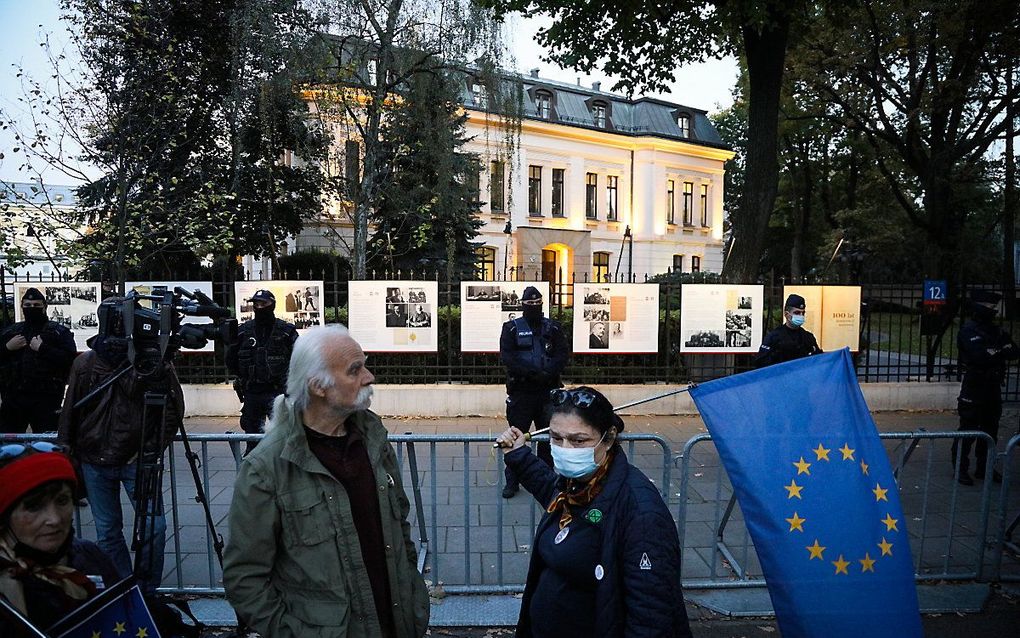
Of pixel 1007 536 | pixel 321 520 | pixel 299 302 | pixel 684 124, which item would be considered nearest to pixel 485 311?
pixel 299 302

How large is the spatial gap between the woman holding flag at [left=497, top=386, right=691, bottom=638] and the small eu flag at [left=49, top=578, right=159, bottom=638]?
4.55 ft

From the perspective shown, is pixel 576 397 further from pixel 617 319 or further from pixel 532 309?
pixel 617 319

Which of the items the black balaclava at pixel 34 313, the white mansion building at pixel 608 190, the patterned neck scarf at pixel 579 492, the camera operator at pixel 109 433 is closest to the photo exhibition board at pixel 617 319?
the black balaclava at pixel 34 313

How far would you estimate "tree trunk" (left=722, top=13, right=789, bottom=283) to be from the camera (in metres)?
11.1

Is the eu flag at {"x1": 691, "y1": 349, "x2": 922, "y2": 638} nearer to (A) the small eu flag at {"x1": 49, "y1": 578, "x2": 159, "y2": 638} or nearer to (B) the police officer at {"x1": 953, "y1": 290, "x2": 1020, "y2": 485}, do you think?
(A) the small eu flag at {"x1": 49, "y1": 578, "x2": 159, "y2": 638}

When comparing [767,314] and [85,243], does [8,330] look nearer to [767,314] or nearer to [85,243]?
[85,243]

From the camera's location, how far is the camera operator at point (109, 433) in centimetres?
402

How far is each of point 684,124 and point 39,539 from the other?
45514 millimetres

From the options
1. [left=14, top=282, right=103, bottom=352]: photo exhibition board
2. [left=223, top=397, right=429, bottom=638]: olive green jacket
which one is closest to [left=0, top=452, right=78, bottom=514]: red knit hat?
[left=223, top=397, right=429, bottom=638]: olive green jacket

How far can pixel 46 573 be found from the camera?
2.22 meters

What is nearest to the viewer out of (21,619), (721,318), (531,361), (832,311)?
(21,619)

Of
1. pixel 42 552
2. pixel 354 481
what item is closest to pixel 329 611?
pixel 354 481

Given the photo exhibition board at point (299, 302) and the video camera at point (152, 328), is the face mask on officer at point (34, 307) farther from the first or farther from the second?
the photo exhibition board at point (299, 302)

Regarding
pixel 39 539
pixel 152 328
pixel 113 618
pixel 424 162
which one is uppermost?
pixel 424 162
